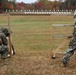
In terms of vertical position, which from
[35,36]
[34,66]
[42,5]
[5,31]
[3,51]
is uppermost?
[5,31]

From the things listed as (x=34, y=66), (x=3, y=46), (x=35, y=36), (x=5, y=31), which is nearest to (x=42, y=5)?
(x=35, y=36)

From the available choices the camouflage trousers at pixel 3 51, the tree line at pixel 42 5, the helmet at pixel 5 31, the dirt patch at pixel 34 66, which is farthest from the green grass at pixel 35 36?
the tree line at pixel 42 5

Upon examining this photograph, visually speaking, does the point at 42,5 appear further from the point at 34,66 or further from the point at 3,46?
the point at 34,66

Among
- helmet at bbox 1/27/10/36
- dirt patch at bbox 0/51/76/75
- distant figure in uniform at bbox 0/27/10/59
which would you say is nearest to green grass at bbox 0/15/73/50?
dirt patch at bbox 0/51/76/75

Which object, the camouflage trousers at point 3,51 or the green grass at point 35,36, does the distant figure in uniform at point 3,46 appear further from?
the green grass at point 35,36

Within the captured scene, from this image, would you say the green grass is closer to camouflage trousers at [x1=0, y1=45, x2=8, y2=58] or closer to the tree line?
camouflage trousers at [x1=0, y1=45, x2=8, y2=58]

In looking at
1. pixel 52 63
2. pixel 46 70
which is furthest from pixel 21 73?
pixel 52 63

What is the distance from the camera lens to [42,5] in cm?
12194

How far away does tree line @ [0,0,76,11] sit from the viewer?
324 feet

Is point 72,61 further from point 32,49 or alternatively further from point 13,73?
point 32,49

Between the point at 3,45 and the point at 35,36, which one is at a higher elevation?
the point at 3,45

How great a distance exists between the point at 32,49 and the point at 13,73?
4.77m

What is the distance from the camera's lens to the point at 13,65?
31.5 ft

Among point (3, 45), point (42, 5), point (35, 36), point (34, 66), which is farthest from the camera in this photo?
point (42, 5)
